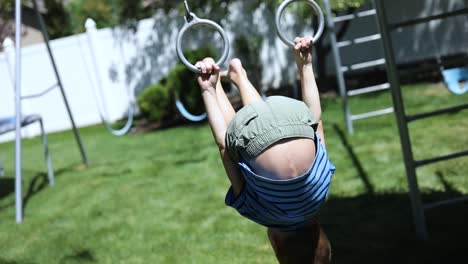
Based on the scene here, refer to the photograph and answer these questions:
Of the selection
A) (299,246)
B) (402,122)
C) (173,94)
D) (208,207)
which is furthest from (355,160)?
(173,94)

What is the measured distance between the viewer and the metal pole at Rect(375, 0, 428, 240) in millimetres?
2904

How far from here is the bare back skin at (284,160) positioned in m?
1.62

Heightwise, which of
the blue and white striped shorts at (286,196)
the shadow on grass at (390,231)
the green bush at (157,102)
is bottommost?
the green bush at (157,102)

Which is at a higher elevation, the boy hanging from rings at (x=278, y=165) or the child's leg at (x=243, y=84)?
the child's leg at (x=243, y=84)

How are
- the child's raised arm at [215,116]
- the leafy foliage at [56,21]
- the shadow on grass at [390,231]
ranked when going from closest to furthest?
the child's raised arm at [215,116]
the shadow on grass at [390,231]
the leafy foliage at [56,21]

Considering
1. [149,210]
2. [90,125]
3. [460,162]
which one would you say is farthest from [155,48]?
[460,162]

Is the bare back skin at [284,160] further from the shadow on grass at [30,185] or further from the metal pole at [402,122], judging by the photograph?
the shadow on grass at [30,185]

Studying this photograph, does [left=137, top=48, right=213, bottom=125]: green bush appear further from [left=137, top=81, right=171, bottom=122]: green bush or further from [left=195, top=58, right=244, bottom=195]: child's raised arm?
[left=195, top=58, right=244, bottom=195]: child's raised arm

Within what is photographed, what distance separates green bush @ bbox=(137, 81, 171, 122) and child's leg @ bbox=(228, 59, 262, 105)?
7576 mm

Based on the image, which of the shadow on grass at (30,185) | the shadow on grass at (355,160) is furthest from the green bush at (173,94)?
the shadow on grass at (355,160)

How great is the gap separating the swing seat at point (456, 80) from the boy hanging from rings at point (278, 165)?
2548 millimetres

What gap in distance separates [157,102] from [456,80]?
255 inches

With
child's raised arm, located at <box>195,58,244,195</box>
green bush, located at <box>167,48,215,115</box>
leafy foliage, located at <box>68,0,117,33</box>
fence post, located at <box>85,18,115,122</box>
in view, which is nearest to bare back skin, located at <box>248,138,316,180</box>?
child's raised arm, located at <box>195,58,244,195</box>

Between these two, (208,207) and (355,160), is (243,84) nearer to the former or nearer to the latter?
(208,207)
